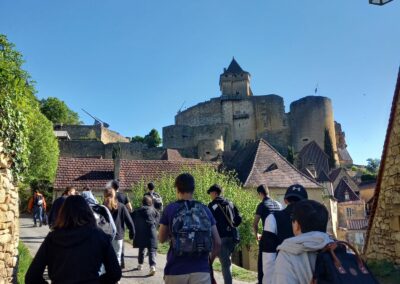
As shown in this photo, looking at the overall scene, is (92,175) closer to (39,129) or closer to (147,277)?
(39,129)

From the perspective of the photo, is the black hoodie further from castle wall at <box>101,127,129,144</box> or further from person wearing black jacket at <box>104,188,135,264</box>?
castle wall at <box>101,127,129,144</box>

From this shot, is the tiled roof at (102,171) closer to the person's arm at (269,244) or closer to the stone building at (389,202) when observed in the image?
the stone building at (389,202)

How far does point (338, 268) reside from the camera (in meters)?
2.39

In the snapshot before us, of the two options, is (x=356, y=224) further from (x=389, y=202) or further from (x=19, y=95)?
(x=19, y=95)

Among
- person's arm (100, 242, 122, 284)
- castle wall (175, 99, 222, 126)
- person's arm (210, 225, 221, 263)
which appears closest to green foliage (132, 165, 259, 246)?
person's arm (210, 225, 221, 263)

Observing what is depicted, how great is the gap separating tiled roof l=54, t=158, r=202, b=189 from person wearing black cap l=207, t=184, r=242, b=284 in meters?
18.6

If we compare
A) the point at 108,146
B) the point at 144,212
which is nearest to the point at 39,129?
the point at 108,146

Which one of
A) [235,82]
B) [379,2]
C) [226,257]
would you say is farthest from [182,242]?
[235,82]

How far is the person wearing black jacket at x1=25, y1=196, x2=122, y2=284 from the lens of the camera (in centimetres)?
307

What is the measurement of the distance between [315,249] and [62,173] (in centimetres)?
2451

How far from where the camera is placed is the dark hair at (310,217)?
2.74m

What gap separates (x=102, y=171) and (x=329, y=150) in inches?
1644

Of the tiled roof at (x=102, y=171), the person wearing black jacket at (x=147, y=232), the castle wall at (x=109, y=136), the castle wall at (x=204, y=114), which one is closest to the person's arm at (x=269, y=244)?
the person wearing black jacket at (x=147, y=232)

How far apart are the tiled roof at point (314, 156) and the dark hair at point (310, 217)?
51.7 meters
